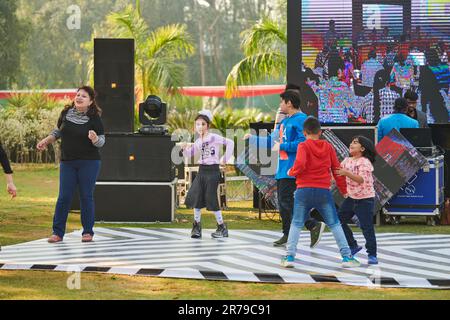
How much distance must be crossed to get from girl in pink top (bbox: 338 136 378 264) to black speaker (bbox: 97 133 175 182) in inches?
169

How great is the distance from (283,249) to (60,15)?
52.2m

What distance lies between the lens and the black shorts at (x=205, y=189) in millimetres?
11422

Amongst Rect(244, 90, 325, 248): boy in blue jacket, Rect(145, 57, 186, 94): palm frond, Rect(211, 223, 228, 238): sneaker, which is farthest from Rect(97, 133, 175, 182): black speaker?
Rect(145, 57, 186, 94): palm frond

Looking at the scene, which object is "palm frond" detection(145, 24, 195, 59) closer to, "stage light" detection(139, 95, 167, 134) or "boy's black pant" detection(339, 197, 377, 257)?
"stage light" detection(139, 95, 167, 134)

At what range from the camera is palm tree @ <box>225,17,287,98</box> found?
73.0 ft

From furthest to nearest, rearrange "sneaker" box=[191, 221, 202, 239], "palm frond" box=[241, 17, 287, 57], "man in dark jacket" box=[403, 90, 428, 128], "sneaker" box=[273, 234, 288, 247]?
"palm frond" box=[241, 17, 287, 57] → "man in dark jacket" box=[403, 90, 428, 128] → "sneaker" box=[191, 221, 202, 239] → "sneaker" box=[273, 234, 288, 247]

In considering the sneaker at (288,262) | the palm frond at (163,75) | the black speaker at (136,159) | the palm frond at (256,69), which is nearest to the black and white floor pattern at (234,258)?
the sneaker at (288,262)

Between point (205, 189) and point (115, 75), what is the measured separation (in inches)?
115

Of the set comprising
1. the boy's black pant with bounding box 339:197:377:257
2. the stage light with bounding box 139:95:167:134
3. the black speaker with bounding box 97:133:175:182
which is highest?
the stage light with bounding box 139:95:167:134


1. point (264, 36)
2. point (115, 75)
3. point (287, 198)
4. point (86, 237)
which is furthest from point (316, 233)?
point (264, 36)

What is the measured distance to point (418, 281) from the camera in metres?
8.33

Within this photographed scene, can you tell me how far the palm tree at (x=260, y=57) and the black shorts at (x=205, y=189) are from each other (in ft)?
34.7

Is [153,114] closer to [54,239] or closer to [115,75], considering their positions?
[115,75]
